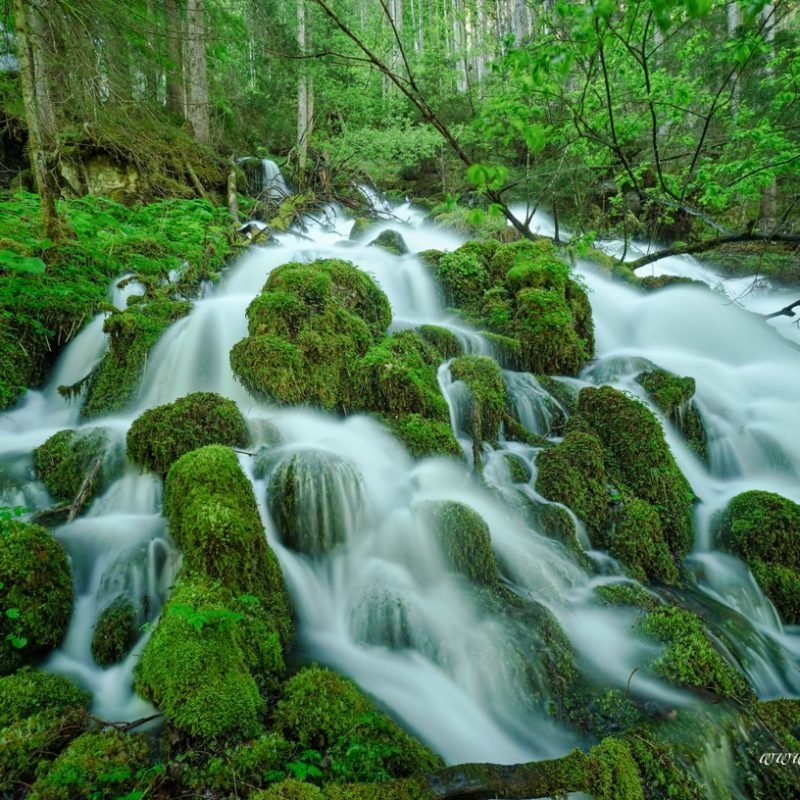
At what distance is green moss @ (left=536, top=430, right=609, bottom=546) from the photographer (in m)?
4.46

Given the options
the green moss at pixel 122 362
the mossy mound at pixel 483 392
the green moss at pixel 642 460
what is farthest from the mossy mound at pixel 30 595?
the green moss at pixel 642 460

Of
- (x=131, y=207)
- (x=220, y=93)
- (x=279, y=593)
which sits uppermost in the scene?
(x=220, y=93)

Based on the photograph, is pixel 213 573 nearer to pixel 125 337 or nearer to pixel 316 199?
pixel 125 337

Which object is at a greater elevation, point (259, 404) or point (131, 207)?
point (131, 207)

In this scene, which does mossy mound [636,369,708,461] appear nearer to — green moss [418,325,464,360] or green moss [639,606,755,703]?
green moss [418,325,464,360]

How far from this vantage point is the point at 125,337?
5527mm

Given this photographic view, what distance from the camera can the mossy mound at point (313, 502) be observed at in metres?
3.86

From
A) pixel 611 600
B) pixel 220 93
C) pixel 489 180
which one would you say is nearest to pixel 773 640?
pixel 611 600

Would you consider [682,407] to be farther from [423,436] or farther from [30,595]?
[30,595]

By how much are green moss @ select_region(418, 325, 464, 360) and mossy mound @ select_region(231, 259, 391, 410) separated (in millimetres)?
718

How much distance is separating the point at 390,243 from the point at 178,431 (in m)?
6.81

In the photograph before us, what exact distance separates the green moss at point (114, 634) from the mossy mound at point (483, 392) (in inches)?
132

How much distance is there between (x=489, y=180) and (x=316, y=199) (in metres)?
11.7

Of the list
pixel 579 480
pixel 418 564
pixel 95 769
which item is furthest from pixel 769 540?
pixel 95 769
